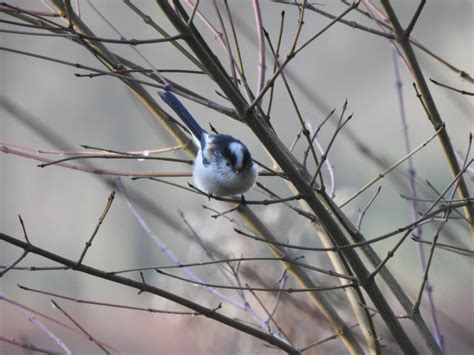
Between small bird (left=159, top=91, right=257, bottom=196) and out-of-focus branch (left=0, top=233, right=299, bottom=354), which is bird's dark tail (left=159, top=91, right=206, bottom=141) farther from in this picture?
out-of-focus branch (left=0, top=233, right=299, bottom=354)

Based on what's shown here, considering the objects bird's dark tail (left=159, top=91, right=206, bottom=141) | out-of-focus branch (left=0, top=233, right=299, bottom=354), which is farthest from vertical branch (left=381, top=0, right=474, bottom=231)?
bird's dark tail (left=159, top=91, right=206, bottom=141)

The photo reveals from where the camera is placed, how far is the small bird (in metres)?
2.16

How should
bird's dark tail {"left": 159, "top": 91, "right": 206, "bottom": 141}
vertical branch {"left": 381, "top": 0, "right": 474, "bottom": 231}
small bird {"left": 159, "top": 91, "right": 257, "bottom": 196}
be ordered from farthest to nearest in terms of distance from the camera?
1. small bird {"left": 159, "top": 91, "right": 257, "bottom": 196}
2. bird's dark tail {"left": 159, "top": 91, "right": 206, "bottom": 141}
3. vertical branch {"left": 381, "top": 0, "right": 474, "bottom": 231}

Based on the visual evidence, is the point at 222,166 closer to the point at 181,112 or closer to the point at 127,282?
the point at 181,112

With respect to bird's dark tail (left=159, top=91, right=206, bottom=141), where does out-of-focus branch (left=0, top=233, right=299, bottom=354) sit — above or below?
below

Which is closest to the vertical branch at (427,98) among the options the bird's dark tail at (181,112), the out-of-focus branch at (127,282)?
the out-of-focus branch at (127,282)

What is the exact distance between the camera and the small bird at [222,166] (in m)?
2.16

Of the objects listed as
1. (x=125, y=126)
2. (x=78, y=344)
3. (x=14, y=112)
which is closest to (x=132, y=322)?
(x=78, y=344)

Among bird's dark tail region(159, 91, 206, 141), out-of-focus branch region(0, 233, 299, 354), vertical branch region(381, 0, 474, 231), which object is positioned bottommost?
out-of-focus branch region(0, 233, 299, 354)

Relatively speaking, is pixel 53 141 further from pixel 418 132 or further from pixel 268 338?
pixel 418 132

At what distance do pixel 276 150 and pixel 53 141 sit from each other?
2.63ft

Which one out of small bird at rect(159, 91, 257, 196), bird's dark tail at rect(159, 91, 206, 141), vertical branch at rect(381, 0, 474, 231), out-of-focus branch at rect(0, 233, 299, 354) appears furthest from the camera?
small bird at rect(159, 91, 257, 196)

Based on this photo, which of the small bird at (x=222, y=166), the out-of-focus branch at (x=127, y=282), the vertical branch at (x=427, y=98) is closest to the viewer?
the out-of-focus branch at (x=127, y=282)

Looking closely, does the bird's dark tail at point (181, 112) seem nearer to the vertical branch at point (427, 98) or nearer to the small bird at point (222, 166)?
the small bird at point (222, 166)
